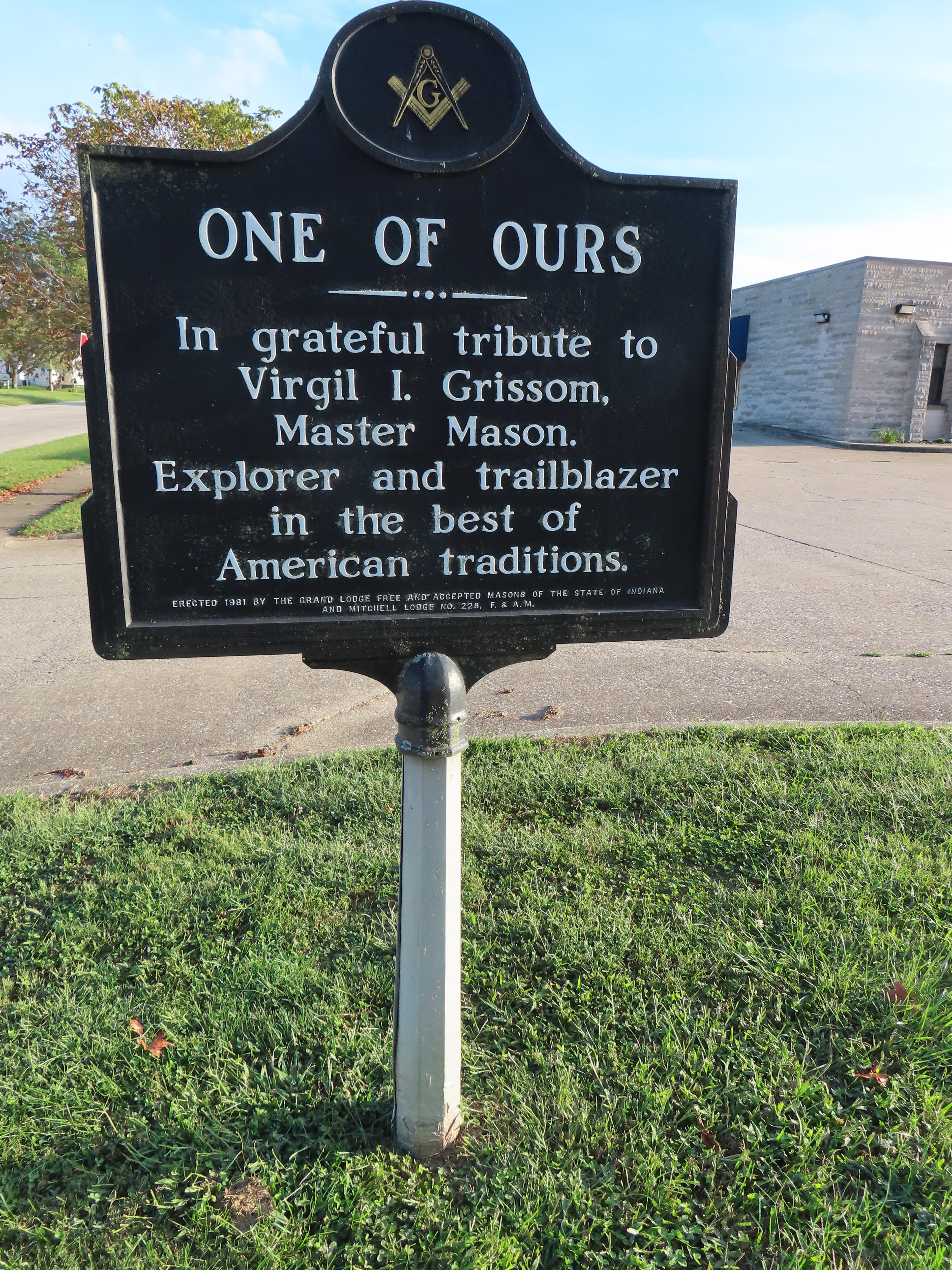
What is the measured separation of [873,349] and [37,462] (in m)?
21.3

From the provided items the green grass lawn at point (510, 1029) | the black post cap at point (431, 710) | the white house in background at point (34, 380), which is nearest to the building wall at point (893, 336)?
the green grass lawn at point (510, 1029)

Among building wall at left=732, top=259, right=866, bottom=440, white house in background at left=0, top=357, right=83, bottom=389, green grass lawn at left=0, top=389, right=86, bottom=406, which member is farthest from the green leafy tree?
white house in background at left=0, top=357, right=83, bottom=389

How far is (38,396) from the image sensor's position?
222ft

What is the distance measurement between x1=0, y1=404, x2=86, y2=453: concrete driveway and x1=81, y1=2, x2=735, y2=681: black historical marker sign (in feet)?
53.2

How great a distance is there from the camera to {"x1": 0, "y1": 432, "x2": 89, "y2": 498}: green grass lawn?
14336 millimetres

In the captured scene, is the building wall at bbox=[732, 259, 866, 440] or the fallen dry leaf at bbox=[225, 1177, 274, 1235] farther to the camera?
the building wall at bbox=[732, 259, 866, 440]

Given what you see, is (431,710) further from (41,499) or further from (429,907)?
(41,499)

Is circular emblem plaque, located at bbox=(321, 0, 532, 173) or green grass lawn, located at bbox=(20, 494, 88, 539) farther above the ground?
circular emblem plaque, located at bbox=(321, 0, 532, 173)

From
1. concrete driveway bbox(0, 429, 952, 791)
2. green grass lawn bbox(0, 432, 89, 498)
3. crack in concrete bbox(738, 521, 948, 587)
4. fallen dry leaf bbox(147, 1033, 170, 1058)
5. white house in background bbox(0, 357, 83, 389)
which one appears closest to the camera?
fallen dry leaf bbox(147, 1033, 170, 1058)

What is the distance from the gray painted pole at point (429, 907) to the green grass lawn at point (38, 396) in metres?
49.9


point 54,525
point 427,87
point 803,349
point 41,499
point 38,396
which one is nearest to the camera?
point 427,87

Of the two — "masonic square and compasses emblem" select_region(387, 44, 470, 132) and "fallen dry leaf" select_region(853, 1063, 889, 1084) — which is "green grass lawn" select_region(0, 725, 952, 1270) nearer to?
"fallen dry leaf" select_region(853, 1063, 889, 1084)

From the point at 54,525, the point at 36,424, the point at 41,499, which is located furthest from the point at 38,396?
the point at 54,525

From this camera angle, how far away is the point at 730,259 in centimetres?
185
